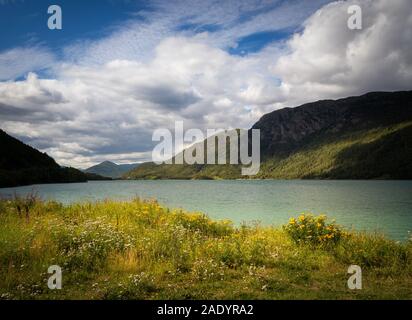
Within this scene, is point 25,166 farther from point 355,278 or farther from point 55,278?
point 355,278

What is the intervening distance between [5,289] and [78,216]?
8.62m

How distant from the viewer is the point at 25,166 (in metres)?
153

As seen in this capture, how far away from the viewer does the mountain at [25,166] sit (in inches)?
5158

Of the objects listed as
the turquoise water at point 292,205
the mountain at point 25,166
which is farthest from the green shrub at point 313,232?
the mountain at point 25,166

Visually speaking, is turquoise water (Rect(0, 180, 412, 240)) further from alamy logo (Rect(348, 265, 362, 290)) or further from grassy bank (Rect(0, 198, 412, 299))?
alamy logo (Rect(348, 265, 362, 290))

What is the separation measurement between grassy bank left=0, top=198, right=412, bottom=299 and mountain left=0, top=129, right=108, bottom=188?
128m

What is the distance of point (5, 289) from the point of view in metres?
7.41

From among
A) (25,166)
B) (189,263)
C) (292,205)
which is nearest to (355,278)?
(189,263)

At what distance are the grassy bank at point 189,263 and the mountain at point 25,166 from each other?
419 ft

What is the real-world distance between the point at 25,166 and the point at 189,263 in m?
168

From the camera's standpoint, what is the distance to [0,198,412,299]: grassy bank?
757 centimetres

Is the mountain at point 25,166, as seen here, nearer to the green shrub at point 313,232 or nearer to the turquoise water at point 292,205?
the turquoise water at point 292,205
